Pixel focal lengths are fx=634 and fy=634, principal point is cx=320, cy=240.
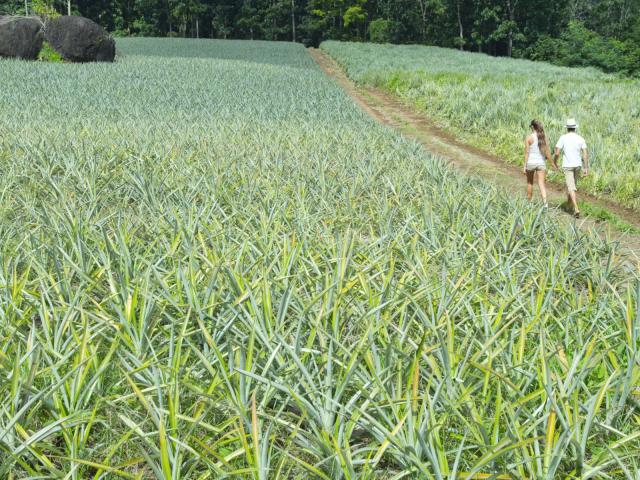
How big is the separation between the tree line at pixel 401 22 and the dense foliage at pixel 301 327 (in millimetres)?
51806

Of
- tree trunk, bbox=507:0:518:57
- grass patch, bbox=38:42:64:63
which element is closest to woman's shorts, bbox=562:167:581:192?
grass patch, bbox=38:42:64:63

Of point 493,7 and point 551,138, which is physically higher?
point 493,7

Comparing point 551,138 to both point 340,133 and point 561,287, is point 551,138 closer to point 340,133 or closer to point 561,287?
point 340,133

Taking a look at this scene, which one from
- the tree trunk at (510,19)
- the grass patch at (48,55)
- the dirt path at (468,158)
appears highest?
the tree trunk at (510,19)

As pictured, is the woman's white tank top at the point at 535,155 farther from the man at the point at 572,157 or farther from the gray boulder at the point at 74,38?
the gray boulder at the point at 74,38

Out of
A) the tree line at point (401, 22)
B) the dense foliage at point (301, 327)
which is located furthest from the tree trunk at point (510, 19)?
the dense foliage at point (301, 327)

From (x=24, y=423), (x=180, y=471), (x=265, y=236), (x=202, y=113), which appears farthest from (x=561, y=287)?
(x=202, y=113)

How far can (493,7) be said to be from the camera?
6262 cm

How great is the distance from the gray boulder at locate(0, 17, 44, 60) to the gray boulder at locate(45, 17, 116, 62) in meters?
0.82

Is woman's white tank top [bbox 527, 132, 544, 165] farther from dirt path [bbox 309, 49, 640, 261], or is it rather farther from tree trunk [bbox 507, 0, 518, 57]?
tree trunk [bbox 507, 0, 518, 57]

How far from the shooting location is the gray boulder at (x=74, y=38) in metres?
29.0

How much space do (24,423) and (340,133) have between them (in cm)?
909

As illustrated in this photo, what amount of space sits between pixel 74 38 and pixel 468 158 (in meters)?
22.4

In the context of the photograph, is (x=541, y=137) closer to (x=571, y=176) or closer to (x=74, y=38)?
(x=571, y=176)
